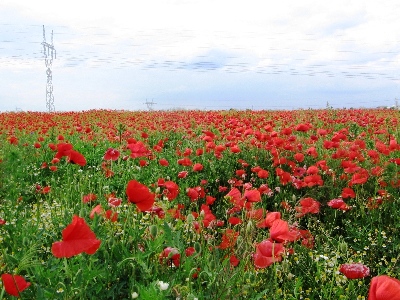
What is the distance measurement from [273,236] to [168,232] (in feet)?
1.59

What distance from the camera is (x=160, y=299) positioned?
5.23 feet

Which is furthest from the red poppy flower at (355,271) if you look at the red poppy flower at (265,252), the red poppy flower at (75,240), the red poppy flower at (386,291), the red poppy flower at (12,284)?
the red poppy flower at (12,284)

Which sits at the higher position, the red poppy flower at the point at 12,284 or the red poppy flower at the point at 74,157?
the red poppy flower at the point at 74,157

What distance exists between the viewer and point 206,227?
11.3ft

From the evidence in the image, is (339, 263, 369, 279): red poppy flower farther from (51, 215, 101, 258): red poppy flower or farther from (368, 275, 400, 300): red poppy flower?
(51, 215, 101, 258): red poppy flower

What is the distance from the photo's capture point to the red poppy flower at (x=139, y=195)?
6.94 ft

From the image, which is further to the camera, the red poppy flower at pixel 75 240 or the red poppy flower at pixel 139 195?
the red poppy flower at pixel 139 195

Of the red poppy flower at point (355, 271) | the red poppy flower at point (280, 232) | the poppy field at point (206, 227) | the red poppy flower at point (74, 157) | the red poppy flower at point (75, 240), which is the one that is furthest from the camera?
the red poppy flower at point (74, 157)

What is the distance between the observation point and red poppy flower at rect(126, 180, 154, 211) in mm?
2115

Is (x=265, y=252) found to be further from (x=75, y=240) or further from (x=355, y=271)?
(x=75, y=240)

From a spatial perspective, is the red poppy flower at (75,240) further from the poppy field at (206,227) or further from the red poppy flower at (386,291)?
the red poppy flower at (386,291)

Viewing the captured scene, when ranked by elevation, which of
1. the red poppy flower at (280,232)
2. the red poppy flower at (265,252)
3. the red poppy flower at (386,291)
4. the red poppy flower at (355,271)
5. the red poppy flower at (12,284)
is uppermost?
the red poppy flower at (386,291)

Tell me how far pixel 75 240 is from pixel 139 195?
0.53m

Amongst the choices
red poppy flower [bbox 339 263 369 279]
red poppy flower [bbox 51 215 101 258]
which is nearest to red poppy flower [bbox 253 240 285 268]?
red poppy flower [bbox 339 263 369 279]
